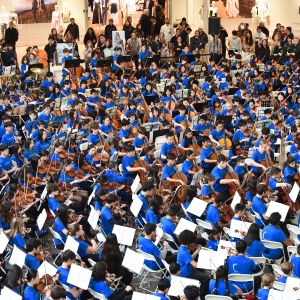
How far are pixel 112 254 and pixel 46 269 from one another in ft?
3.64

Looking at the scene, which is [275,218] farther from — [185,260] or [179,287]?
[179,287]

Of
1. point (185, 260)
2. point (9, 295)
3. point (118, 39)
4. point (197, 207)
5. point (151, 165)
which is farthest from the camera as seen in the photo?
point (118, 39)

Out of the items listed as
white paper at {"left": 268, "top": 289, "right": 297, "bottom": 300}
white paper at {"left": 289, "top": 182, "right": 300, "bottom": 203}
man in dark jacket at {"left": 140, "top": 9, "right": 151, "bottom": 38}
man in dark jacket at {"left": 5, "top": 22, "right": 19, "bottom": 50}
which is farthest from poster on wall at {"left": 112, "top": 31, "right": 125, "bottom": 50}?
white paper at {"left": 268, "top": 289, "right": 297, "bottom": 300}

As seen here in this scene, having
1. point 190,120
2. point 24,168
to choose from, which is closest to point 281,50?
point 190,120

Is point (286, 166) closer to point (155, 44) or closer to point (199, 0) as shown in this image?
point (155, 44)

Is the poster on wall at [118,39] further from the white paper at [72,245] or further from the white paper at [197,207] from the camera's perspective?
the white paper at [72,245]

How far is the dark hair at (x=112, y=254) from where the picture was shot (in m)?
9.81

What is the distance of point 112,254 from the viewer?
984 cm

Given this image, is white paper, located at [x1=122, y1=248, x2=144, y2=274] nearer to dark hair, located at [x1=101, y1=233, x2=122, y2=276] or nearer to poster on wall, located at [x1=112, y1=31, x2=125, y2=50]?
dark hair, located at [x1=101, y1=233, x2=122, y2=276]

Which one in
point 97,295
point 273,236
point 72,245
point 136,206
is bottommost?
point 97,295

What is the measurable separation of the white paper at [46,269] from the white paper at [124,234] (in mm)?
1344

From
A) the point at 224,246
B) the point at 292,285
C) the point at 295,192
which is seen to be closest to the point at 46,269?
the point at 224,246

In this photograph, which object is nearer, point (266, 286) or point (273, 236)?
point (266, 286)

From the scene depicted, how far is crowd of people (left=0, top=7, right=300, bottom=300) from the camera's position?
9.80 m
